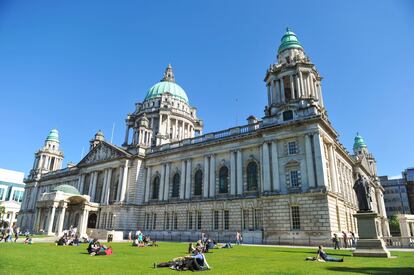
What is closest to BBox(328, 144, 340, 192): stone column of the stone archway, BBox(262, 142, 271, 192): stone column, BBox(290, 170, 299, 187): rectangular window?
BBox(290, 170, 299, 187): rectangular window

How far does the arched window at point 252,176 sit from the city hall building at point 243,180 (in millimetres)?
145

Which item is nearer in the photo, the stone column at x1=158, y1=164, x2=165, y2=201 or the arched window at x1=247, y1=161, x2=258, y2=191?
the arched window at x1=247, y1=161, x2=258, y2=191

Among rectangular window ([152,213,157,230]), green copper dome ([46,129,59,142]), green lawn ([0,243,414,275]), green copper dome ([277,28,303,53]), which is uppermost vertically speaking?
green copper dome ([277,28,303,53])

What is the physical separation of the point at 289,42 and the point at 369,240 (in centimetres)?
3355

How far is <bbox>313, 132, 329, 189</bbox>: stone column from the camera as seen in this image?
3180 centimetres

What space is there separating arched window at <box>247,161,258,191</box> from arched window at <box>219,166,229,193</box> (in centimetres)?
356

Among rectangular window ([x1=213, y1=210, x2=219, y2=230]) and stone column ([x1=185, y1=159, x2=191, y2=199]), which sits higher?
stone column ([x1=185, y1=159, x2=191, y2=199])

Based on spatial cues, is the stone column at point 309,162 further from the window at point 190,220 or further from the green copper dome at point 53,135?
the green copper dome at point 53,135

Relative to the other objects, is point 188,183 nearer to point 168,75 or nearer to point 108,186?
point 108,186

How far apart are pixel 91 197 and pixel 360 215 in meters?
50.0

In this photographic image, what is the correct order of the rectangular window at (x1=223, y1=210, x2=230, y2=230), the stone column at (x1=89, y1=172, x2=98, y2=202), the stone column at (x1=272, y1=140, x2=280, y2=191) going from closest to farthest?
the stone column at (x1=272, y1=140, x2=280, y2=191), the rectangular window at (x1=223, y1=210, x2=230, y2=230), the stone column at (x1=89, y1=172, x2=98, y2=202)

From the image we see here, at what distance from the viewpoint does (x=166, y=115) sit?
229 ft

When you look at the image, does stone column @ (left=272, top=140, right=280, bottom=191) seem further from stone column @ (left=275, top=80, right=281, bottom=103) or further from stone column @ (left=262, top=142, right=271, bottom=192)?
stone column @ (left=275, top=80, right=281, bottom=103)

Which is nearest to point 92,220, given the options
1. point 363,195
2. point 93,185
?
point 93,185
